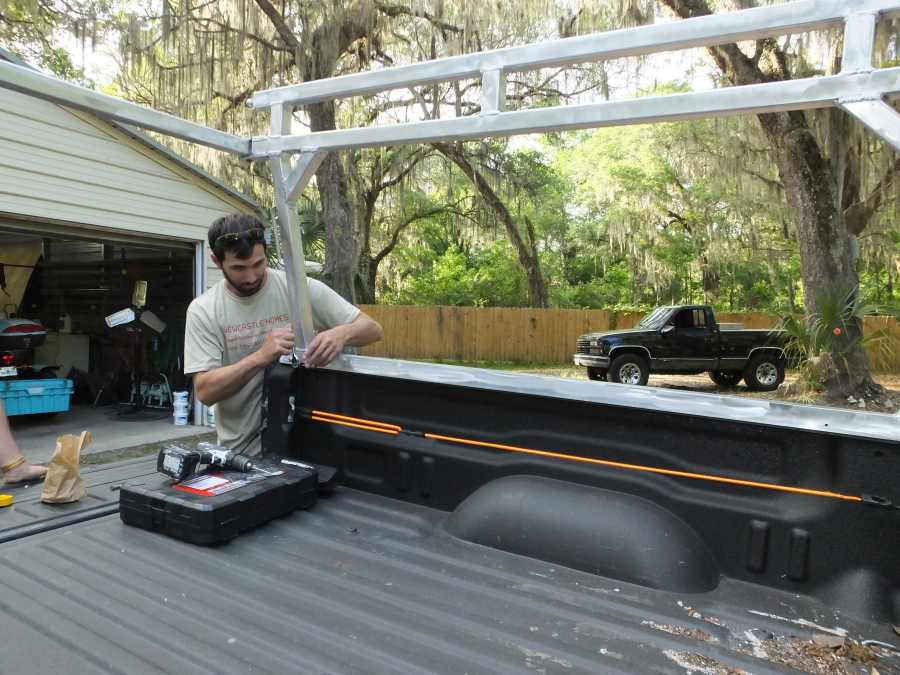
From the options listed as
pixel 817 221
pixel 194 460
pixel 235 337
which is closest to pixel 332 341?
pixel 235 337

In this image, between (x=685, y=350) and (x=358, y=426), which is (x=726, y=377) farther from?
(x=358, y=426)

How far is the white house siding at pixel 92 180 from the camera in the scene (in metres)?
6.17

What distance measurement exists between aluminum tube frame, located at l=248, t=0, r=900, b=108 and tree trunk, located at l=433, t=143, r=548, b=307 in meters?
13.1

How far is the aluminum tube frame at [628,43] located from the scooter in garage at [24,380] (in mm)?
7242

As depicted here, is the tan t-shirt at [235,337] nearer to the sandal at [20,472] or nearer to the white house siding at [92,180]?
the sandal at [20,472]

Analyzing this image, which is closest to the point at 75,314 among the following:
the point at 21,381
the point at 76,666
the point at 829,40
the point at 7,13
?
the point at 21,381

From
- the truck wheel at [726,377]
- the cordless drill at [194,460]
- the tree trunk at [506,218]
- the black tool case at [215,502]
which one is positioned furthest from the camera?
the tree trunk at [506,218]

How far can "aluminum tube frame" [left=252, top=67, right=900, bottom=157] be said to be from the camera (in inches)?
55.6

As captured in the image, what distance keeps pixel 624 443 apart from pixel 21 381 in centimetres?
810

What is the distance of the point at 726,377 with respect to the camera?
14.2 m

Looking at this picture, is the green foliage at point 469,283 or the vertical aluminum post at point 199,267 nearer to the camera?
the vertical aluminum post at point 199,267

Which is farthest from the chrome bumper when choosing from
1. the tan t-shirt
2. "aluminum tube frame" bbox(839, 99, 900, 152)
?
"aluminum tube frame" bbox(839, 99, 900, 152)

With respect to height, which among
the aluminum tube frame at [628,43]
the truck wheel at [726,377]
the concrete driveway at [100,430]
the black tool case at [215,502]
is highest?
the aluminum tube frame at [628,43]

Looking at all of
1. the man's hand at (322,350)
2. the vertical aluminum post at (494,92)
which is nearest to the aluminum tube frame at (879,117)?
the vertical aluminum post at (494,92)
